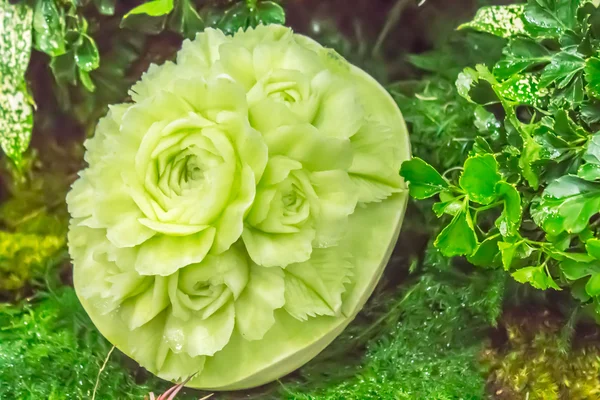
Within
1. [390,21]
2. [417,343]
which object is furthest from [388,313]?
[390,21]

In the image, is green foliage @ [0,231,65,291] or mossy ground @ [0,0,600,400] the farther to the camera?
green foliage @ [0,231,65,291]

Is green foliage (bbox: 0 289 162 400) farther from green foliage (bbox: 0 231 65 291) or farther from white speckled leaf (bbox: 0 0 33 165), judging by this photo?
white speckled leaf (bbox: 0 0 33 165)

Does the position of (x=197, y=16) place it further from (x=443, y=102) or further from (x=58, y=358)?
(x=58, y=358)

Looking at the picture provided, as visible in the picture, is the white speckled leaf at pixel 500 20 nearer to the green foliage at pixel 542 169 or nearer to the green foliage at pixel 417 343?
the green foliage at pixel 542 169

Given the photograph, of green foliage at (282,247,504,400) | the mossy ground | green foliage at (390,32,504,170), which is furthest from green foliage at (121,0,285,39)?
green foliage at (282,247,504,400)

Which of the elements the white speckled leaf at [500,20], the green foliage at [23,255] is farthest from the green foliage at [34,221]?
the white speckled leaf at [500,20]
